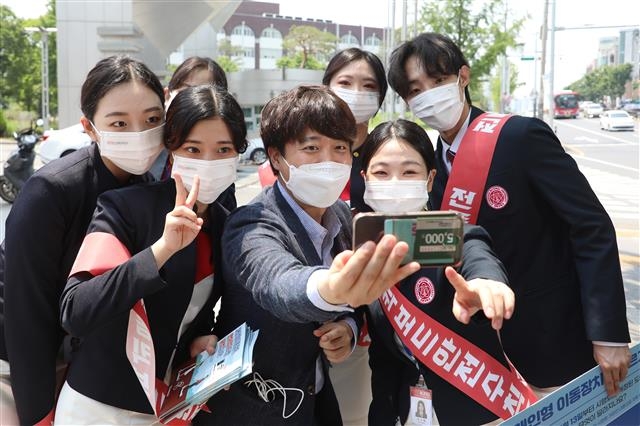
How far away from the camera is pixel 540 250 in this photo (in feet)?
7.27

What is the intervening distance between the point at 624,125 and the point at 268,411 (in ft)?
131

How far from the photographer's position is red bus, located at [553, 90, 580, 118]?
47.6 meters

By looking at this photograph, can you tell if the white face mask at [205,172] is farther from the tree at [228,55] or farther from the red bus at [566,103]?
the red bus at [566,103]

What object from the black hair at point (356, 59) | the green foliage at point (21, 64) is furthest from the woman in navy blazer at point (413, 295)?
the green foliage at point (21, 64)

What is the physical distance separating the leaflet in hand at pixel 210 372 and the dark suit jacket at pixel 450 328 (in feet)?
1.98

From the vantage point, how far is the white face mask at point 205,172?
1939 millimetres

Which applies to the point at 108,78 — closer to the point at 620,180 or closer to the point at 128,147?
the point at 128,147

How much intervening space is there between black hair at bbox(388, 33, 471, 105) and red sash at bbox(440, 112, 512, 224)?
1.12 ft

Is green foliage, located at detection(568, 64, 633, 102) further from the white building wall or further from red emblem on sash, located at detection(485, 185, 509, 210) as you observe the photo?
red emblem on sash, located at detection(485, 185, 509, 210)

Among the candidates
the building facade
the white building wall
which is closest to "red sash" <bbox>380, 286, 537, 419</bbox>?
the white building wall

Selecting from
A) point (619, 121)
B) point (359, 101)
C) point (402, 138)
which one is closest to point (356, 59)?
point (359, 101)

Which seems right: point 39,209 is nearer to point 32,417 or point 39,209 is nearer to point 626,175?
point 32,417

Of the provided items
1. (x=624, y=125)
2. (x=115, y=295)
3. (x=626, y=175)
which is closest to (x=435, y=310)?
(x=115, y=295)

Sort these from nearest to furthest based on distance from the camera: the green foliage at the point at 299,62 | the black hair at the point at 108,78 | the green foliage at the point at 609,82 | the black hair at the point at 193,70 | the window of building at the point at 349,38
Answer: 1. the black hair at the point at 108,78
2. the black hair at the point at 193,70
3. the green foliage at the point at 299,62
4. the green foliage at the point at 609,82
5. the window of building at the point at 349,38
